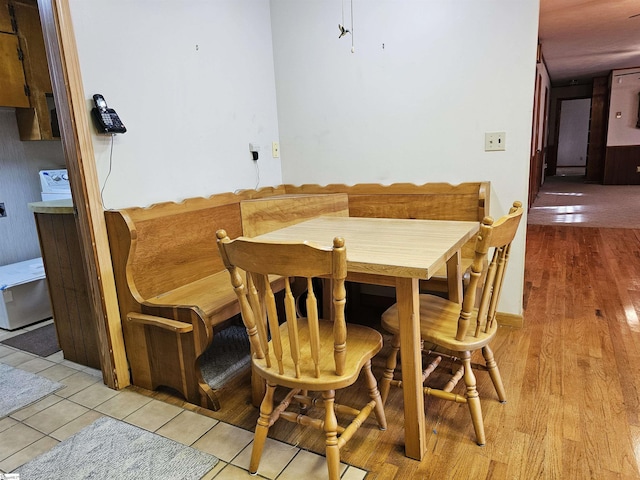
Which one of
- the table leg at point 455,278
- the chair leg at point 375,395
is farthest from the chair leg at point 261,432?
the table leg at point 455,278

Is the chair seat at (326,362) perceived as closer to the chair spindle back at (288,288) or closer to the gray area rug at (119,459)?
the chair spindle back at (288,288)

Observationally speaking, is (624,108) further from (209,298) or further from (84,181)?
(84,181)

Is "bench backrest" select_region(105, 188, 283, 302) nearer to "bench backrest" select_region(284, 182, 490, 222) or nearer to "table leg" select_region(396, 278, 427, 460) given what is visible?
"bench backrest" select_region(284, 182, 490, 222)

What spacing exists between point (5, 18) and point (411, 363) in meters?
3.55

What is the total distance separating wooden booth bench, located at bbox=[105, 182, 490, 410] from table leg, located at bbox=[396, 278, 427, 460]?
0.85 m

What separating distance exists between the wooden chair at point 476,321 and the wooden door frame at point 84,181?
4.26 feet

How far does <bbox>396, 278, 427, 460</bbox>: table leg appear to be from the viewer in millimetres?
1389

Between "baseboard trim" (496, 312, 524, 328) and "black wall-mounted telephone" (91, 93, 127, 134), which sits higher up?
"black wall-mounted telephone" (91, 93, 127, 134)

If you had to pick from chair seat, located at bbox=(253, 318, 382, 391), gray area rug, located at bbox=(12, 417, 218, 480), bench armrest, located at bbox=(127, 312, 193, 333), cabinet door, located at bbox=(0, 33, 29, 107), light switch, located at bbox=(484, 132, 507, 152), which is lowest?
gray area rug, located at bbox=(12, 417, 218, 480)

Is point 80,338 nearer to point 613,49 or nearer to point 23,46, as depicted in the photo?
point 23,46

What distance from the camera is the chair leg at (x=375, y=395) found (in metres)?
1.57

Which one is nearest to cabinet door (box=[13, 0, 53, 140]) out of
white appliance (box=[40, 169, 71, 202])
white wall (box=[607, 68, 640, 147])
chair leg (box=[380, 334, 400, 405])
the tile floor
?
white appliance (box=[40, 169, 71, 202])

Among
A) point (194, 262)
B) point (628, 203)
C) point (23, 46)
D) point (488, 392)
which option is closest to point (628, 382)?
point (488, 392)

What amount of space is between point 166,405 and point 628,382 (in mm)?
2120
